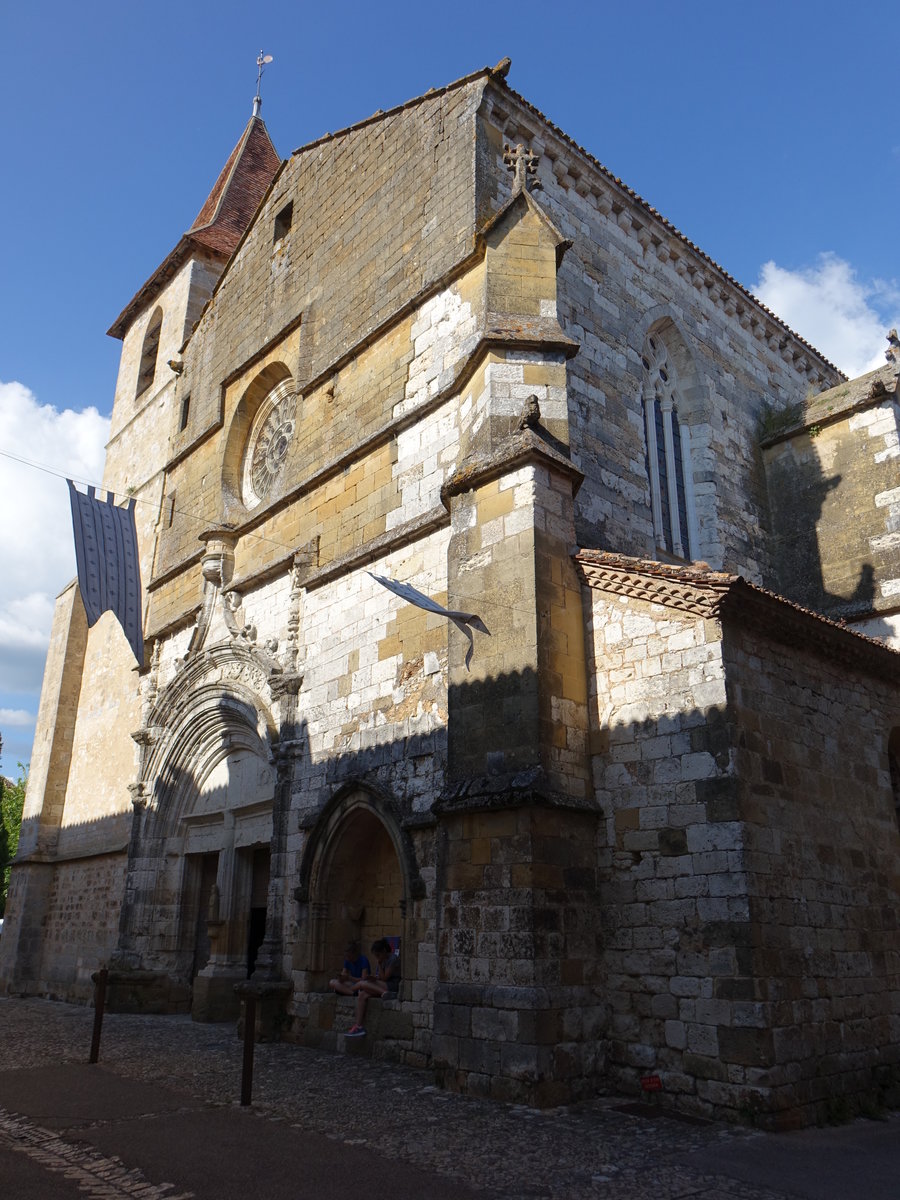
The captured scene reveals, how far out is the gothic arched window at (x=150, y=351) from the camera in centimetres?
1862

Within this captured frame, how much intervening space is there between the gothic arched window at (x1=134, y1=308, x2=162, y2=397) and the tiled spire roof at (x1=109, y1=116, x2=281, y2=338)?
2.12 ft

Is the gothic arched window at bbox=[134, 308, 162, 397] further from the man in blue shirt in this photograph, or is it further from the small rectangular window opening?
the man in blue shirt

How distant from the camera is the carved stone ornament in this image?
12859mm

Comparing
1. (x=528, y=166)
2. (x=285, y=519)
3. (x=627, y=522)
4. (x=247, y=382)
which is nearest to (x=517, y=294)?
(x=528, y=166)

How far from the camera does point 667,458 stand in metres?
11.5

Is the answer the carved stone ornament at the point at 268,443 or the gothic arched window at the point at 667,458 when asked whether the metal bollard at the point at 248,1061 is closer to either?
the gothic arched window at the point at 667,458

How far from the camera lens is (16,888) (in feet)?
51.2

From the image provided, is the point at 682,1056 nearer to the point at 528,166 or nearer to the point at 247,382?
the point at 528,166

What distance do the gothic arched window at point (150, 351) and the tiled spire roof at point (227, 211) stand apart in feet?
2.12

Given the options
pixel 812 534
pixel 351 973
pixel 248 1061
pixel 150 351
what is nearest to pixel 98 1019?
pixel 351 973

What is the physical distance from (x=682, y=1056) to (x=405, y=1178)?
238 centimetres

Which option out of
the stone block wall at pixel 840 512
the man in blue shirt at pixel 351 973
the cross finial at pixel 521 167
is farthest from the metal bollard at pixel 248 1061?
the stone block wall at pixel 840 512

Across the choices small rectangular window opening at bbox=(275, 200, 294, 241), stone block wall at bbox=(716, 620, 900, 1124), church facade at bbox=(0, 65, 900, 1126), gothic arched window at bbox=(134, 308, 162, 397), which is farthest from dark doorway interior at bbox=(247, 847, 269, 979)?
gothic arched window at bbox=(134, 308, 162, 397)

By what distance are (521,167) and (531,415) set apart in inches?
122
